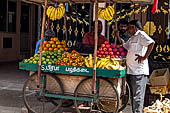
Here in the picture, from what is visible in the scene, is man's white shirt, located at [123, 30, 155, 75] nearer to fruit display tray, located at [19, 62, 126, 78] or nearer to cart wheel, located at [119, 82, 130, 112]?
fruit display tray, located at [19, 62, 126, 78]

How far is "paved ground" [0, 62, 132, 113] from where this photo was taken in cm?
644

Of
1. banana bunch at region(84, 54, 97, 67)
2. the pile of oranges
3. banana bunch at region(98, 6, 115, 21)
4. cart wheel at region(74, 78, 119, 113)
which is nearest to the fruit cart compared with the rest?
cart wheel at region(74, 78, 119, 113)

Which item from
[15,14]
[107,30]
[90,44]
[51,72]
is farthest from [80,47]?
[15,14]

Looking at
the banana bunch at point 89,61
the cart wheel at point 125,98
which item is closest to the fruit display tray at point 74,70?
the banana bunch at point 89,61

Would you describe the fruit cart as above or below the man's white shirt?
below

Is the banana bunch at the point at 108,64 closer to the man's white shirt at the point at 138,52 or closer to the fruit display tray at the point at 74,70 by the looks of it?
the fruit display tray at the point at 74,70

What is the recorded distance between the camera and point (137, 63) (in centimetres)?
532

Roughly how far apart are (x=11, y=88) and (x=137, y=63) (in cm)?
480

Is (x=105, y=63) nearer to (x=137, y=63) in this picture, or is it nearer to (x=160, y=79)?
(x=137, y=63)

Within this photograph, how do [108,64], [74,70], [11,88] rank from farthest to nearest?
1. [11,88]
2. [74,70]
3. [108,64]

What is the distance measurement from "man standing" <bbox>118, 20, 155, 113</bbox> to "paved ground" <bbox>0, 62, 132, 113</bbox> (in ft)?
4.24

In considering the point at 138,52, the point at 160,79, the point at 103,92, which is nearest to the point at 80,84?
the point at 103,92

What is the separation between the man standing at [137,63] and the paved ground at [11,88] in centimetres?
129

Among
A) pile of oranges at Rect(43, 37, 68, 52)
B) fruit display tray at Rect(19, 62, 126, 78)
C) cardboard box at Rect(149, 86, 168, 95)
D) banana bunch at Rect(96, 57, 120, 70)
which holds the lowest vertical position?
cardboard box at Rect(149, 86, 168, 95)
